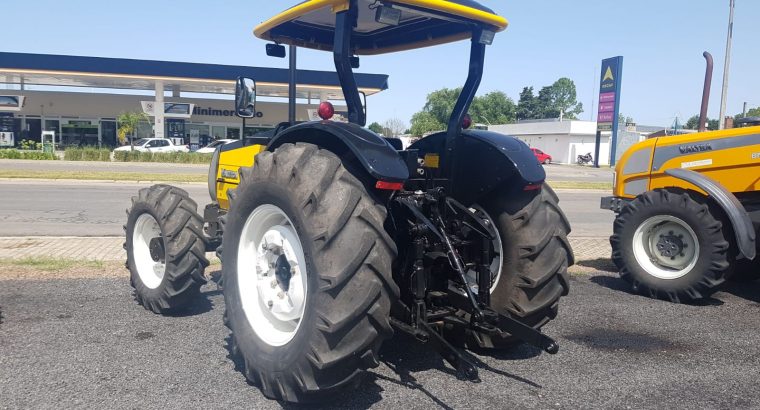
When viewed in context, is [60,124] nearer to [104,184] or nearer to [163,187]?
[104,184]

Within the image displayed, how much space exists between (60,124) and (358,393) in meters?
52.9

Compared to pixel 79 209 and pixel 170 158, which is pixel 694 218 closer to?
pixel 79 209

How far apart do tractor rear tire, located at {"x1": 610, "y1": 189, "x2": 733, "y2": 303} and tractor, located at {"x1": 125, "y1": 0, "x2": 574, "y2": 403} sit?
2663 mm

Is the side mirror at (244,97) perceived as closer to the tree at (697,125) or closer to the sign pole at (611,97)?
the tree at (697,125)

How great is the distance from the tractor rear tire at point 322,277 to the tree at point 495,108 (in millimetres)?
88811

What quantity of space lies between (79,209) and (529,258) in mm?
11509

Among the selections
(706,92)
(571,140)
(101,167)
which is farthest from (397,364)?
(571,140)

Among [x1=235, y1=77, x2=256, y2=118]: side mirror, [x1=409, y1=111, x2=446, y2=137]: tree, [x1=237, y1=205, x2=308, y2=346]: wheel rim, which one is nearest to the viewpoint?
[x1=237, y1=205, x2=308, y2=346]: wheel rim

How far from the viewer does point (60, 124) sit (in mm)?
48562

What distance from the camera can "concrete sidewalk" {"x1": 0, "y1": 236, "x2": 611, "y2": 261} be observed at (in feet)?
24.9

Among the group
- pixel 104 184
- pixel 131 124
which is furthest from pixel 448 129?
pixel 131 124

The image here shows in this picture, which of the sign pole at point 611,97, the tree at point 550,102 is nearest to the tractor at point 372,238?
the sign pole at point 611,97

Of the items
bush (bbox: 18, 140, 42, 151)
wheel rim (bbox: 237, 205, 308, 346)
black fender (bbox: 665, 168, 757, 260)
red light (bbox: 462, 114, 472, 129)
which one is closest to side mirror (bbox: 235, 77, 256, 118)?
wheel rim (bbox: 237, 205, 308, 346)

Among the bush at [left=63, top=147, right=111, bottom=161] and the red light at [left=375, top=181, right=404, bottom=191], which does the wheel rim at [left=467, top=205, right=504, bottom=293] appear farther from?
the bush at [left=63, top=147, right=111, bottom=161]
